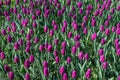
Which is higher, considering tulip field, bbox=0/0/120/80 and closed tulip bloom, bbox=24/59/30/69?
closed tulip bloom, bbox=24/59/30/69

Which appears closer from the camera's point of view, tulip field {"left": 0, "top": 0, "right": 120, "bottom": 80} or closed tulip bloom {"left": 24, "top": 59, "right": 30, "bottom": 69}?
closed tulip bloom {"left": 24, "top": 59, "right": 30, "bottom": 69}

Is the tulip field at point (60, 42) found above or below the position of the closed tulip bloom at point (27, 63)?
below

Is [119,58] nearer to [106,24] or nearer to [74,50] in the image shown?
[74,50]

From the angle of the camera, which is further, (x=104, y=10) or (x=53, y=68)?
(x=104, y=10)

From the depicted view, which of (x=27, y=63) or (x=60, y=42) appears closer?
(x=27, y=63)

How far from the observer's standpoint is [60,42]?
5.14 metres

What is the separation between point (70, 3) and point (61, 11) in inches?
26.9

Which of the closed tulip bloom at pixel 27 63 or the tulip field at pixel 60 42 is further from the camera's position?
the tulip field at pixel 60 42

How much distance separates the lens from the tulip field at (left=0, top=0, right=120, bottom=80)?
4.21 m

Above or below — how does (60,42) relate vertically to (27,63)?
below

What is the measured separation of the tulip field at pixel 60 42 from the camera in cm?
421

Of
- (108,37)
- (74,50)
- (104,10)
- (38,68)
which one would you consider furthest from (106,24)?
(38,68)

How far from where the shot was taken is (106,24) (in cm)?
541

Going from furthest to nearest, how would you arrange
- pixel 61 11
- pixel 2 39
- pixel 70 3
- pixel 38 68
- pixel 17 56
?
pixel 70 3
pixel 61 11
pixel 2 39
pixel 17 56
pixel 38 68
